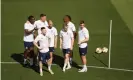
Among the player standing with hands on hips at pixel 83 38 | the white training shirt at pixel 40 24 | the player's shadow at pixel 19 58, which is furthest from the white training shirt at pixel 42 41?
the player standing with hands on hips at pixel 83 38

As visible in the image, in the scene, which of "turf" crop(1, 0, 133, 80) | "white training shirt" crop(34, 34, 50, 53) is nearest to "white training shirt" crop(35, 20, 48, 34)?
"white training shirt" crop(34, 34, 50, 53)

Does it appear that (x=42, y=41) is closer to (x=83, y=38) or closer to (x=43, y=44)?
(x=43, y=44)

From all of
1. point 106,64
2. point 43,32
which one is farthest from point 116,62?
point 43,32

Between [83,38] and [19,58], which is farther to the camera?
[19,58]

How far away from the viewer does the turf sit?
14138mm

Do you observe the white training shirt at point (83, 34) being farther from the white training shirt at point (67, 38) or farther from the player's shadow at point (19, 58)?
the player's shadow at point (19, 58)

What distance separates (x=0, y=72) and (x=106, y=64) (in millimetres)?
4497

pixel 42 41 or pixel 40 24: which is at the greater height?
pixel 40 24

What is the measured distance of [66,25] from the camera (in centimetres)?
1442

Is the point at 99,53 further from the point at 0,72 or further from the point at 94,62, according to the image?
the point at 0,72

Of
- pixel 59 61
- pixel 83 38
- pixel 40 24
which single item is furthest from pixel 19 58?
pixel 83 38

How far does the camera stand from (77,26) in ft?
72.6

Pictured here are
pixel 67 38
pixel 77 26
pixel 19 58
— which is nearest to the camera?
Answer: pixel 67 38

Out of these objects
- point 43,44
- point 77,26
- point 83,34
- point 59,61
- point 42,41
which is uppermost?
point 77,26
